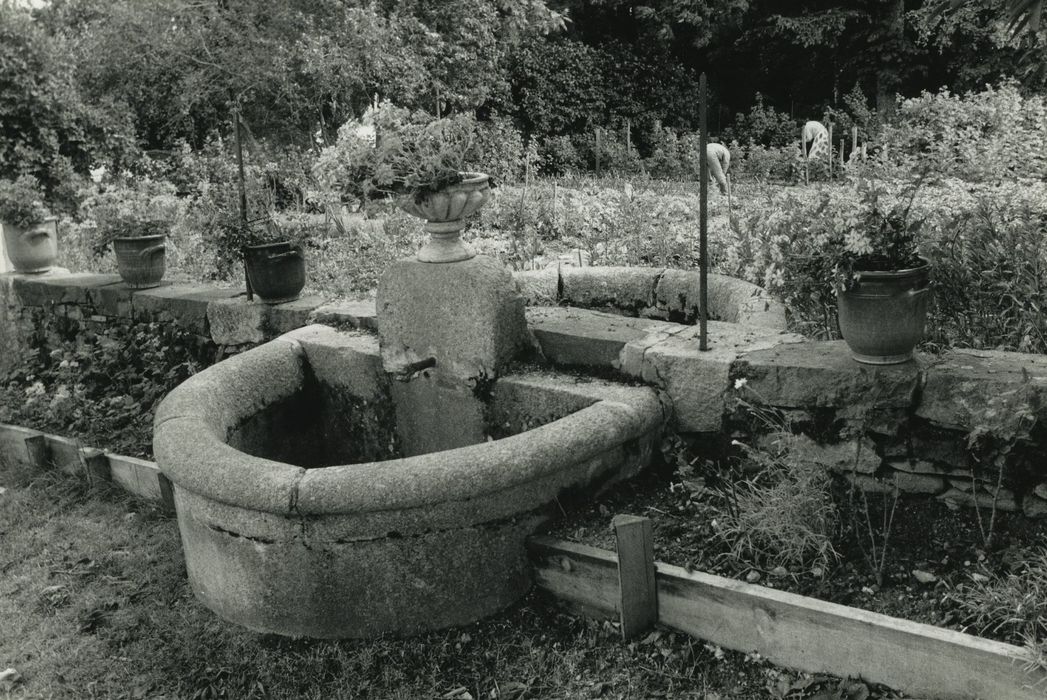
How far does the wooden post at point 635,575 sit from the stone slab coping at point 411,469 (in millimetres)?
434

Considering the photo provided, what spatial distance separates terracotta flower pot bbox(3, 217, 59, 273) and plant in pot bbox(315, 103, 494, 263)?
4.08m

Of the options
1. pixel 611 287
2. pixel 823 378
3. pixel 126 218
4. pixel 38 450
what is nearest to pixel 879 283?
pixel 823 378

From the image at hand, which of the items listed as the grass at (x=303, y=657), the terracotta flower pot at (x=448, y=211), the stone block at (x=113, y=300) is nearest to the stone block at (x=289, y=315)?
the terracotta flower pot at (x=448, y=211)

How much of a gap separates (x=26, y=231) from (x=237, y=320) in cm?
279

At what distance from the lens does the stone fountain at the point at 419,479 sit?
11.2 ft

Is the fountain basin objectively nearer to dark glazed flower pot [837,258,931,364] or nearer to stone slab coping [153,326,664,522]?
stone slab coping [153,326,664,522]

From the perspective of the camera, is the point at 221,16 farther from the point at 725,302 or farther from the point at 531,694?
the point at 531,694

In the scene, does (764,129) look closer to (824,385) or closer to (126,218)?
(126,218)

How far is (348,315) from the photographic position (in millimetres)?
5285

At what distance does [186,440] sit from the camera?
384cm

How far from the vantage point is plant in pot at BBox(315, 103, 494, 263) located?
4254 millimetres

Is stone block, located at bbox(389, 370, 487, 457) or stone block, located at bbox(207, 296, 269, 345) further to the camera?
stone block, located at bbox(207, 296, 269, 345)

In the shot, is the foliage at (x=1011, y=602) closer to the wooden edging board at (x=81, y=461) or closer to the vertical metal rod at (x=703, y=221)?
the vertical metal rod at (x=703, y=221)

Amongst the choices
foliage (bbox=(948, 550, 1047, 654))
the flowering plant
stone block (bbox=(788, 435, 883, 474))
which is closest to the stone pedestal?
stone block (bbox=(788, 435, 883, 474))
